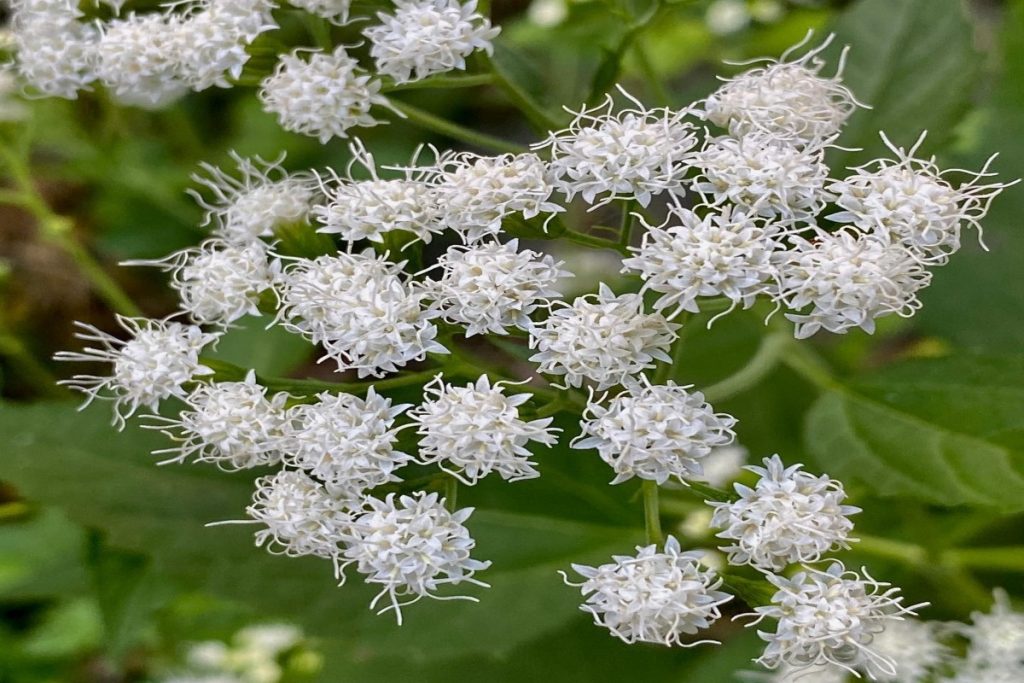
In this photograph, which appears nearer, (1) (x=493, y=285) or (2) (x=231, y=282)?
(1) (x=493, y=285)

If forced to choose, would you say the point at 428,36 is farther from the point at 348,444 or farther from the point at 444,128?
the point at 348,444

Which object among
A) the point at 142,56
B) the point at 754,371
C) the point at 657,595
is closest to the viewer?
the point at 657,595

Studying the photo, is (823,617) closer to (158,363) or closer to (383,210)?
(383,210)

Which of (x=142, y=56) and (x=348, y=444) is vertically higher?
(x=142, y=56)

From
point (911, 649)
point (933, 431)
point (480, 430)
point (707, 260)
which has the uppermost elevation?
point (707, 260)

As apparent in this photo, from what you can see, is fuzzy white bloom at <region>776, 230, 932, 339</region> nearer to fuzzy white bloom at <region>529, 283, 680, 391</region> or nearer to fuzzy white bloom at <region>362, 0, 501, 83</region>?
fuzzy white bloom at <region>529, 283, 680, 391</region>

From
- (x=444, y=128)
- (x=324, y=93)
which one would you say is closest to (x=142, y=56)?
(x=324, y=93)

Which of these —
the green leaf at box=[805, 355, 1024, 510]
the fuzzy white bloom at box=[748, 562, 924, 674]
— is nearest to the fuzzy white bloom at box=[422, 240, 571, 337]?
the fuzzy white bloom at box=[748, 562, 924, 674]

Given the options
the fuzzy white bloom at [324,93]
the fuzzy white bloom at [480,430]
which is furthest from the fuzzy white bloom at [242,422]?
the fuzzy white bloom at [324,93]

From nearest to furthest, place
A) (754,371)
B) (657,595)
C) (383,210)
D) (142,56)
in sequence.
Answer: (657,595), (383,210), (142,56), (754,371)
